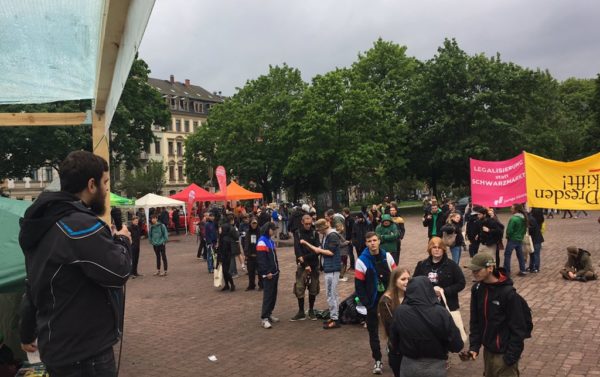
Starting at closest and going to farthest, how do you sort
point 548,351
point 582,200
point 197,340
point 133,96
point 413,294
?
point 413,294 < point 548,351 < point 197,340 < point 582,200 < point 133,96

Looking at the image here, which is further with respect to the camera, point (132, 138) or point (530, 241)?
point (132, 138)

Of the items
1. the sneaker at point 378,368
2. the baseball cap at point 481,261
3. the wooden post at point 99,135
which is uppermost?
the wooden post at point 99,135

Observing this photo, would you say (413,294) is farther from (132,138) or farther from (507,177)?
(132,138)

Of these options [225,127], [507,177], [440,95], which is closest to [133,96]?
[225,127]

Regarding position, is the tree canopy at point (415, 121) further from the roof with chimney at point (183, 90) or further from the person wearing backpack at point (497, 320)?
the roof with chimney at point (183, 90)

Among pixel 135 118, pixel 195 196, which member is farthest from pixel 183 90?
pixel 195 196

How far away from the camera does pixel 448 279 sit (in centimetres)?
627

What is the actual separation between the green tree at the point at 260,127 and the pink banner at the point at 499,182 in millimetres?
35142

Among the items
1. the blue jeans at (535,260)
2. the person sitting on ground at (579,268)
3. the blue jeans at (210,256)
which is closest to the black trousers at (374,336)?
the person sitting on ground at (579,268)

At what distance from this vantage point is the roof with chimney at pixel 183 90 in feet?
282

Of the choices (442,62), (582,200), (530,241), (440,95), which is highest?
(442,62)

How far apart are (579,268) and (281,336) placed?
7412mm

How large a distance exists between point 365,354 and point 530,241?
6968 mm

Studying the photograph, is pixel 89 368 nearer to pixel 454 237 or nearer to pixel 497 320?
pixel 497 320
